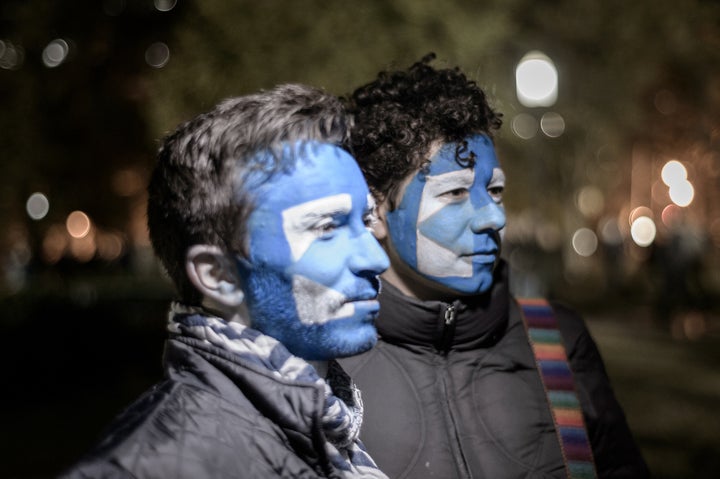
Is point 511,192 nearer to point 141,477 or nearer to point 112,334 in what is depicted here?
point 112,334

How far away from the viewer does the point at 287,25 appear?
363 inches

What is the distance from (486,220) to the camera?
2.65m

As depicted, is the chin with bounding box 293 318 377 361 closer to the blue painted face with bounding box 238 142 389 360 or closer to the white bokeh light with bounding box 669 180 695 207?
the blue painted face with bounding box 238 142 389 360

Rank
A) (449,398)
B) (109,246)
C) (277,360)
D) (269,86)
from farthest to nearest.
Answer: (109,246)
(269,86)
(449,398)
(277,360)

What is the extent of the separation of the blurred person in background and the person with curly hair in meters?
0.64

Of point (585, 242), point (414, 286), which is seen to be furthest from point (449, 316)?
point (585, 242)

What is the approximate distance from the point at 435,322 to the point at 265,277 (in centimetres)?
90

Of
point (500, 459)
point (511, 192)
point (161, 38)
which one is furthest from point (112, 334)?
point (500, 459)

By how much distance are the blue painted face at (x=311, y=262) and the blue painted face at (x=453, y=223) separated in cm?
75

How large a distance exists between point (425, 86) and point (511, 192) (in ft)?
47.9

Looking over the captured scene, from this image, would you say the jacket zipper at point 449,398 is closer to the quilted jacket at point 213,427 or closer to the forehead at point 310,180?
the quilted jacket at point 213,427

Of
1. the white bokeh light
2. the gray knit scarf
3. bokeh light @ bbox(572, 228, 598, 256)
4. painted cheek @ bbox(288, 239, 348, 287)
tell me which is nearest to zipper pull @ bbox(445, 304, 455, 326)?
the gray knit scarf

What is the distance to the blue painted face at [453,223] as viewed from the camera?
266cm

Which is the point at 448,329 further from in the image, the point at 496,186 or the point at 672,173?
the point at 672,173
